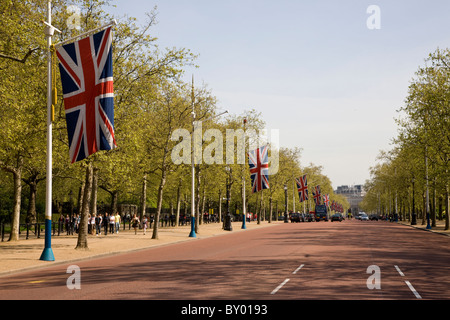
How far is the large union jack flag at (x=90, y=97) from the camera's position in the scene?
20.2m

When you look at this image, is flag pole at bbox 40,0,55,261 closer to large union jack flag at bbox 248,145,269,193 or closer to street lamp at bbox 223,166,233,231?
street lamp at bbox 223,166,233,231

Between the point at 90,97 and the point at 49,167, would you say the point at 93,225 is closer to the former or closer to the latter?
the point at 49,167

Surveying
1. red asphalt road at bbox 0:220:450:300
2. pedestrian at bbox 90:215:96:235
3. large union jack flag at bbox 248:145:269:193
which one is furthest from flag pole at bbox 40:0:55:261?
large union jack flag at bbox 248:145:269:193

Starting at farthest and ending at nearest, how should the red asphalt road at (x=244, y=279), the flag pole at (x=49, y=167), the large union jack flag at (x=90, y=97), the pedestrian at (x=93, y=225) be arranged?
the pedestrian at (x=93, y=225)
the flag pole at (x=49, y=167)
the large union jack flag at (x=90, y=97)
the red asphalt road at (x=244, y=279)

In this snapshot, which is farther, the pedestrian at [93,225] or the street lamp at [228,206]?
the street lamp at [228,206]

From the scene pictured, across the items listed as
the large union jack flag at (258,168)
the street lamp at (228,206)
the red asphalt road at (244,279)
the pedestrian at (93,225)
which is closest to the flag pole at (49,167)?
the red asphalt road at (244,279)

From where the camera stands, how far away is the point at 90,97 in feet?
67.3

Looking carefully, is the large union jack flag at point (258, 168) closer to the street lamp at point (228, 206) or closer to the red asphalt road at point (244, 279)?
the street lamp at point (228, 206)

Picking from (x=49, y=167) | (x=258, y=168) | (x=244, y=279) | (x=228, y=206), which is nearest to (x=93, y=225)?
(x=228, y=206)

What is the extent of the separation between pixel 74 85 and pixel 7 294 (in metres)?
10.5

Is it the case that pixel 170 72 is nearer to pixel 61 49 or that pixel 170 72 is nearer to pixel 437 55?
pixel 61 49

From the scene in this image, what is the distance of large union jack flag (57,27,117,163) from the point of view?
20.2m

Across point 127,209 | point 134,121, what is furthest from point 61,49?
point 127,209
